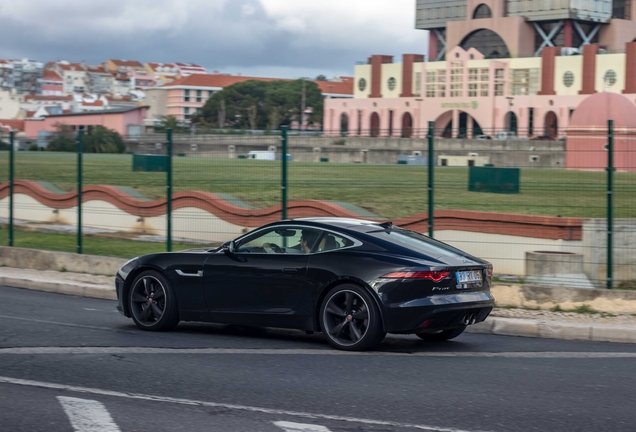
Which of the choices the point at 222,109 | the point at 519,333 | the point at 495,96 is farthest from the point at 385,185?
the point at 222,109

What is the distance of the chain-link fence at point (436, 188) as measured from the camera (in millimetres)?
13117

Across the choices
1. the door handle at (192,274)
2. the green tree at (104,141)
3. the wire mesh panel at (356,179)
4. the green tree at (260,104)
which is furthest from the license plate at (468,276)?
the green tree at (260,104)

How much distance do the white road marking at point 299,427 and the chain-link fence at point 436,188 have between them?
24.6 feet

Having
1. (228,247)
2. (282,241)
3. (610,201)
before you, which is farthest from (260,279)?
(610,201)

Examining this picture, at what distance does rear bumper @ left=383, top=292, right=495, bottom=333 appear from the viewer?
8422mm

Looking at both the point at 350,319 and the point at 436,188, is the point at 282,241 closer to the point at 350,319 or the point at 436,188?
the point at 350,319

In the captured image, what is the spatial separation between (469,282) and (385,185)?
672 centimetres

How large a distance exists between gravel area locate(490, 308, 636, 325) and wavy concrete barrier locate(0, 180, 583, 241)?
2927 mm

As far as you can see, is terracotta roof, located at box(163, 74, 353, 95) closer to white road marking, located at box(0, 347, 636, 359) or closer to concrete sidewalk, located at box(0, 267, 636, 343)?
concrete sidewalk, located at box(0, 267, 636, 343)

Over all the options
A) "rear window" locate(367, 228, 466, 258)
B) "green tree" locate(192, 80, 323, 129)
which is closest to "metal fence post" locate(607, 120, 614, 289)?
"rear window" locate(367, 228, 466, 258)

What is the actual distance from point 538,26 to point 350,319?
4038 inches

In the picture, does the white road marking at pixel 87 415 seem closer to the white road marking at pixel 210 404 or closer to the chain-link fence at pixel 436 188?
the white road marking at pixel 210 404

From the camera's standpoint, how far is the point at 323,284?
887cm

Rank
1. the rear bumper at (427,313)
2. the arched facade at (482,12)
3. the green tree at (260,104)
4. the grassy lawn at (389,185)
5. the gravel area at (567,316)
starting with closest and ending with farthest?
the rear bumper at (427,313) → the gravel area at (567,316) → the grassy lawn at (389,185) → the arched facade at (482,12) → the green tree at (260,104)
